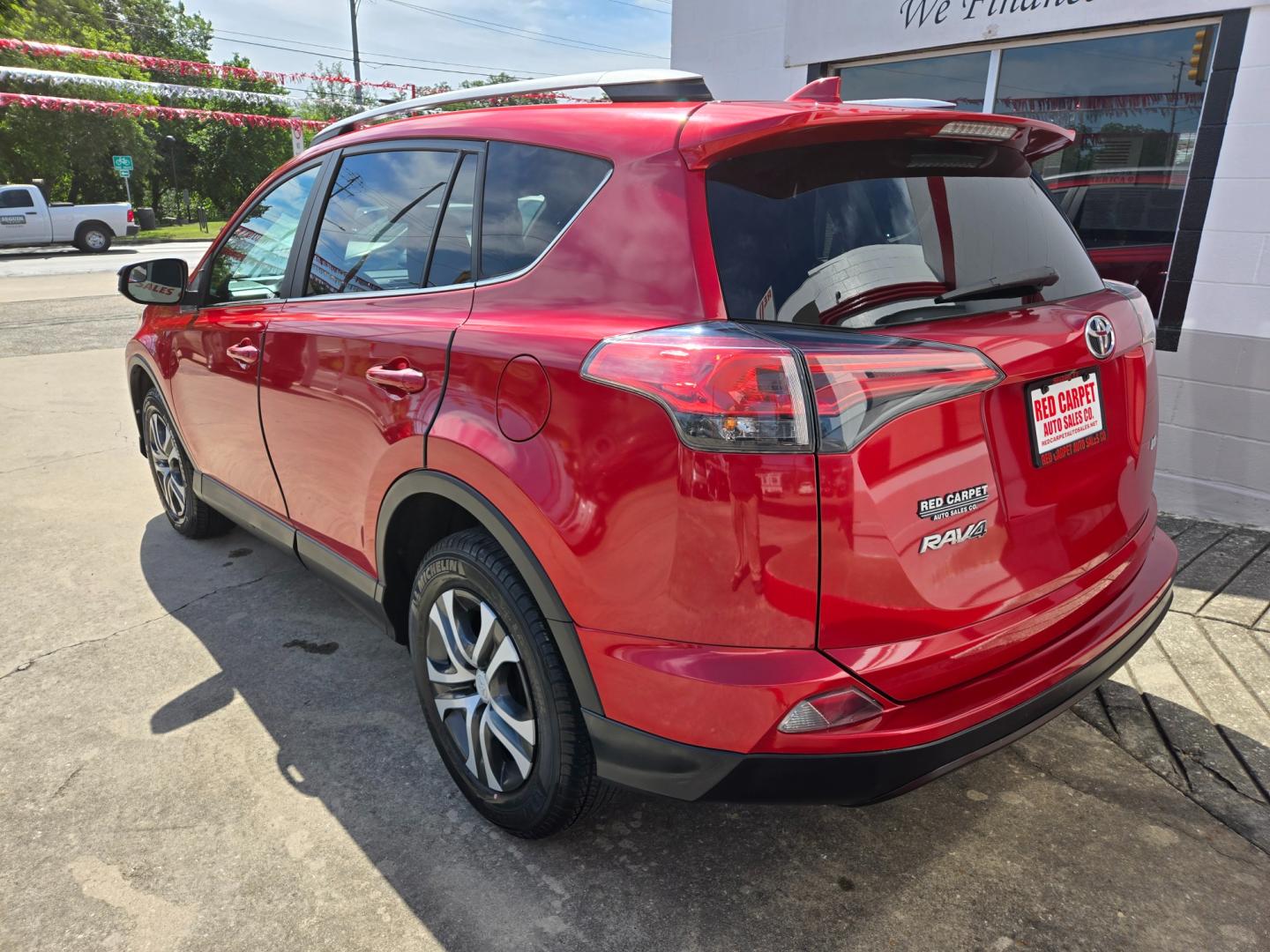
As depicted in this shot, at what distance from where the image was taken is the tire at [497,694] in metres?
2.04

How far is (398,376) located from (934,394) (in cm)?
137

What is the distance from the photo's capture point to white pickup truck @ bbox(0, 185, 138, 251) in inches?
923

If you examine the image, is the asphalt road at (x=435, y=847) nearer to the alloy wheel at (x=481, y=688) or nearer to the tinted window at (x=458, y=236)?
the alloy wheel at (x=481, y=688)

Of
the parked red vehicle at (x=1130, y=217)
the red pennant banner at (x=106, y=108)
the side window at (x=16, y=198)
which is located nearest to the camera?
the parked red vehicle at (x=1130, y=217)

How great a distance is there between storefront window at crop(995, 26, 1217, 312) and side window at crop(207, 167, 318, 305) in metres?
3.72

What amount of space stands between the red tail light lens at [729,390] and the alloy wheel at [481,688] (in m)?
0.78

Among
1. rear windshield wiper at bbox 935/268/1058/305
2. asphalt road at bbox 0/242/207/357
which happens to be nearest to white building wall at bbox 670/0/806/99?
rear windshield wiper at bbox 935/268/1058/305

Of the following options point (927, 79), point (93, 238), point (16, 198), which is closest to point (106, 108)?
point (93, 238)

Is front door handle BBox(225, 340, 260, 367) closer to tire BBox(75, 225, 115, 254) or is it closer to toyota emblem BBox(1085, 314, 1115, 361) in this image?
toyota emblem BBox(1085, 314, 1115, 361)

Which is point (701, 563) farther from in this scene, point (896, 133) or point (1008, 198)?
point (1008, 198)

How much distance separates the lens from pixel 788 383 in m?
1.61

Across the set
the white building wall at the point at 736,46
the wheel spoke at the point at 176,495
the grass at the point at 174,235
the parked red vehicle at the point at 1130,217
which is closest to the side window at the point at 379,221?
the wheel spoke at the point at 176,495

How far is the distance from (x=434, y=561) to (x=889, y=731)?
1213 mm

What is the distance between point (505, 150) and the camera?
2.31 m
